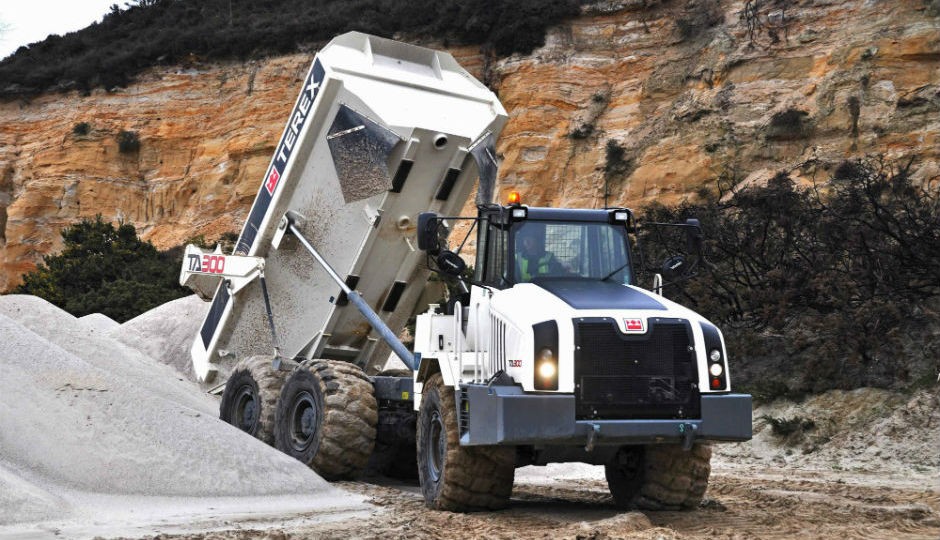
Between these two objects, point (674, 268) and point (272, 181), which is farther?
point (272, 181)

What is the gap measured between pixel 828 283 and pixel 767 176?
36.6 ft

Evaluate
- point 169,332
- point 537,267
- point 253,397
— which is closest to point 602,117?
point 169,332

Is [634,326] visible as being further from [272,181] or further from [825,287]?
[825,287]

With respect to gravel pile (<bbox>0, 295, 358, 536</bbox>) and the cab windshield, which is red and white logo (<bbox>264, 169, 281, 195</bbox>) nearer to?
gravel pile (<bbox>0, 295, 358, 536</bbox>)

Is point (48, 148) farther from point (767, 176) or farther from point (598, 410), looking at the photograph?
point (598, 410)

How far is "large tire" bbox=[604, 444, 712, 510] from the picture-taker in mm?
8398

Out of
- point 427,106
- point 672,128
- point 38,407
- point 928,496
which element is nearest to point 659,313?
point 928,496

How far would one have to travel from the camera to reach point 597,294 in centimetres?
819

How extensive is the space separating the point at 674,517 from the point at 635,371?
1.37 m

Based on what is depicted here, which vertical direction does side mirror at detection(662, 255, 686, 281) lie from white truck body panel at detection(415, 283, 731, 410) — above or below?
above

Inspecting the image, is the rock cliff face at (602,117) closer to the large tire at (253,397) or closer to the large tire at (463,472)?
the large tire at (253,397)

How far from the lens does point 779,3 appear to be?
95.7ft

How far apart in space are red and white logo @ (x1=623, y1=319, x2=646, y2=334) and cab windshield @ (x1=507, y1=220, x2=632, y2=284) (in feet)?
3.48

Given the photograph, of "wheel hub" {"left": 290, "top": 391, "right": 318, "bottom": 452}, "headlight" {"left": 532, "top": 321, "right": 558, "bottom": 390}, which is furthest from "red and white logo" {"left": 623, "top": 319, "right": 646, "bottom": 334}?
"wheel hub" {"left": 290, "top": 391, "right": 318, "bottom": 452}
